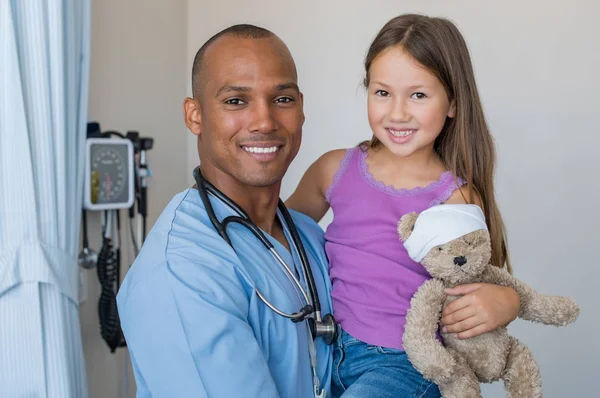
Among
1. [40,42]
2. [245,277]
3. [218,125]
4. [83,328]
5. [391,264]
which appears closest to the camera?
[245,277]

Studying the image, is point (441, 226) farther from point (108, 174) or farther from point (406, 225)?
point (108, 174)

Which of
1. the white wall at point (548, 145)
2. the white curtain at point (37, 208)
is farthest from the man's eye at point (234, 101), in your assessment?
the white wall at point (548, 145)

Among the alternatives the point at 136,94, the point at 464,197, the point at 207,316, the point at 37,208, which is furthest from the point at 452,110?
the point at 136,94

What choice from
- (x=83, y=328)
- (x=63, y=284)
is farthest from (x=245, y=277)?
(x=83, y=328)

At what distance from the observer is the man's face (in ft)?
4.10

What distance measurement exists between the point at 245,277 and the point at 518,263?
1425 millimetres

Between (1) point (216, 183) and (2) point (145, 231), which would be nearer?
(1) point (216, 183)

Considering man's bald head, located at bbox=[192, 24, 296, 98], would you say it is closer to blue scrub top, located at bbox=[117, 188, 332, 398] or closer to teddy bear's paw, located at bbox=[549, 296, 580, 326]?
blue scrub top, located at bbox=[117, 188, 332, 398]

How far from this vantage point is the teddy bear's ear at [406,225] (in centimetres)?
133

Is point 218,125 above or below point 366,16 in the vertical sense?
below

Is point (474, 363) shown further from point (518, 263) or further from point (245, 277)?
point (518, 263)

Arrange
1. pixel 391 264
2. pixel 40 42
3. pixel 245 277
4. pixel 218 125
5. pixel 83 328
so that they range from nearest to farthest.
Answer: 1. pixel 245 277
2. pixel 218 125
3. pixel 391 264
4. pixel 40 42
5. pixel 83 328

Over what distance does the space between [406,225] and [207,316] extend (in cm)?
47

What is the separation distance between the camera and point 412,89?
4.63ft
